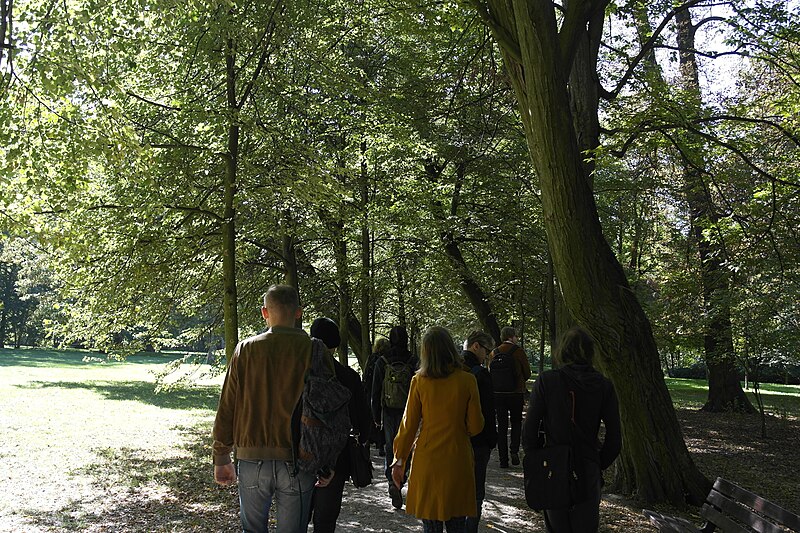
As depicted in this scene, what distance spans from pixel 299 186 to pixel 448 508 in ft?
22.5

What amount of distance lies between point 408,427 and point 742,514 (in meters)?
2.17

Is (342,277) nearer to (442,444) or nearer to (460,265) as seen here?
(460,265)

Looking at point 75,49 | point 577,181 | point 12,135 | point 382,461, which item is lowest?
point 382,461

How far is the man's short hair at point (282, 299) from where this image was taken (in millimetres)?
4469

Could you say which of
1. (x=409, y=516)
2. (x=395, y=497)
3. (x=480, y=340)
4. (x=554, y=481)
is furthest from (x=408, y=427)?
(x=409, y=516)

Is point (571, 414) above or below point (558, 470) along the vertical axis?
above

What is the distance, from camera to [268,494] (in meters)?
4.29

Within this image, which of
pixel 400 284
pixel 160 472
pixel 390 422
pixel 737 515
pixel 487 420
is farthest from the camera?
pixel 400 284

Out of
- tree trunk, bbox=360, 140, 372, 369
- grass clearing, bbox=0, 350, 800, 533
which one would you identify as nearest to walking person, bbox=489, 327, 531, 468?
grass clearing, bbox=0, 350, 800, 533

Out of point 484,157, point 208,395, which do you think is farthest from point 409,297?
point 208,395

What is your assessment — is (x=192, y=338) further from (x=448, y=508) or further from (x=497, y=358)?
(x=448, y=508)

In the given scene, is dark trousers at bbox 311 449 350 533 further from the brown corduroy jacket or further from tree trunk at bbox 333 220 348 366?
tree trunk at bbox 333 220 348 366

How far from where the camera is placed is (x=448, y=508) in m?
4.71

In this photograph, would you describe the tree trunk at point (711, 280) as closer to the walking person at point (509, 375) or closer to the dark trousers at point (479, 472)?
the walking person at point (509, 375)
